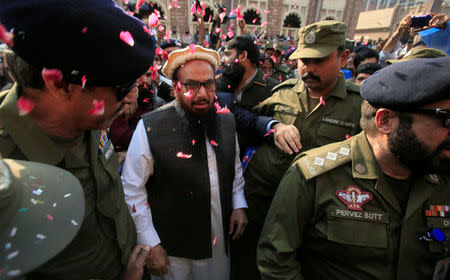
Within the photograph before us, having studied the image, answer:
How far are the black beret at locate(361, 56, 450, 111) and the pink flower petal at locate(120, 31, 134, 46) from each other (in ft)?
4.49

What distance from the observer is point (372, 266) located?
1.34 meters

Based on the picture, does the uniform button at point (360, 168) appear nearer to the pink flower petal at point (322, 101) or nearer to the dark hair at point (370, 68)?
the pink flower petal at point (322, 101)

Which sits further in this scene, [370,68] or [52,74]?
[370,68]

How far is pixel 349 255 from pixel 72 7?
1895 mm

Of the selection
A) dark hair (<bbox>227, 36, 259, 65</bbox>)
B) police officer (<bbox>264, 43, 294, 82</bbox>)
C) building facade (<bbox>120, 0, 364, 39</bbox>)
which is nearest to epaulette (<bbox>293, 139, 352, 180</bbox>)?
dark hair (<bbox>227, 36, 259, 65</bbox>)

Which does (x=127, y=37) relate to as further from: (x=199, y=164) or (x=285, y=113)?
(x=285, y=113)

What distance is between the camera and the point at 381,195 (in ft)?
4.48

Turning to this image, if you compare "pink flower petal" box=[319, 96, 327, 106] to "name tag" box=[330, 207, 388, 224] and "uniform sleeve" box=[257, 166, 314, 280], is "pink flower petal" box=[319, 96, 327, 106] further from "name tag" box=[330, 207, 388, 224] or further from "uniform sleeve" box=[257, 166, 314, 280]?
"name tag" box=[330, 207, 388, 224]

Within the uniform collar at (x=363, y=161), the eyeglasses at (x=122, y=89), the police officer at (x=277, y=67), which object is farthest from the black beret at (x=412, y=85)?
the police officer at (x=277, y=67)

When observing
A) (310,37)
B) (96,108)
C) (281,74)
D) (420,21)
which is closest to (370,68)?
(420,21)

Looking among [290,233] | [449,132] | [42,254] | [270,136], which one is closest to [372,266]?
[290,233]

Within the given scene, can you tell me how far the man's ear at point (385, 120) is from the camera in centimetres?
129

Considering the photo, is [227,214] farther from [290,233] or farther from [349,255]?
[349,255]

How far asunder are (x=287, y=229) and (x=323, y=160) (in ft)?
1.70
